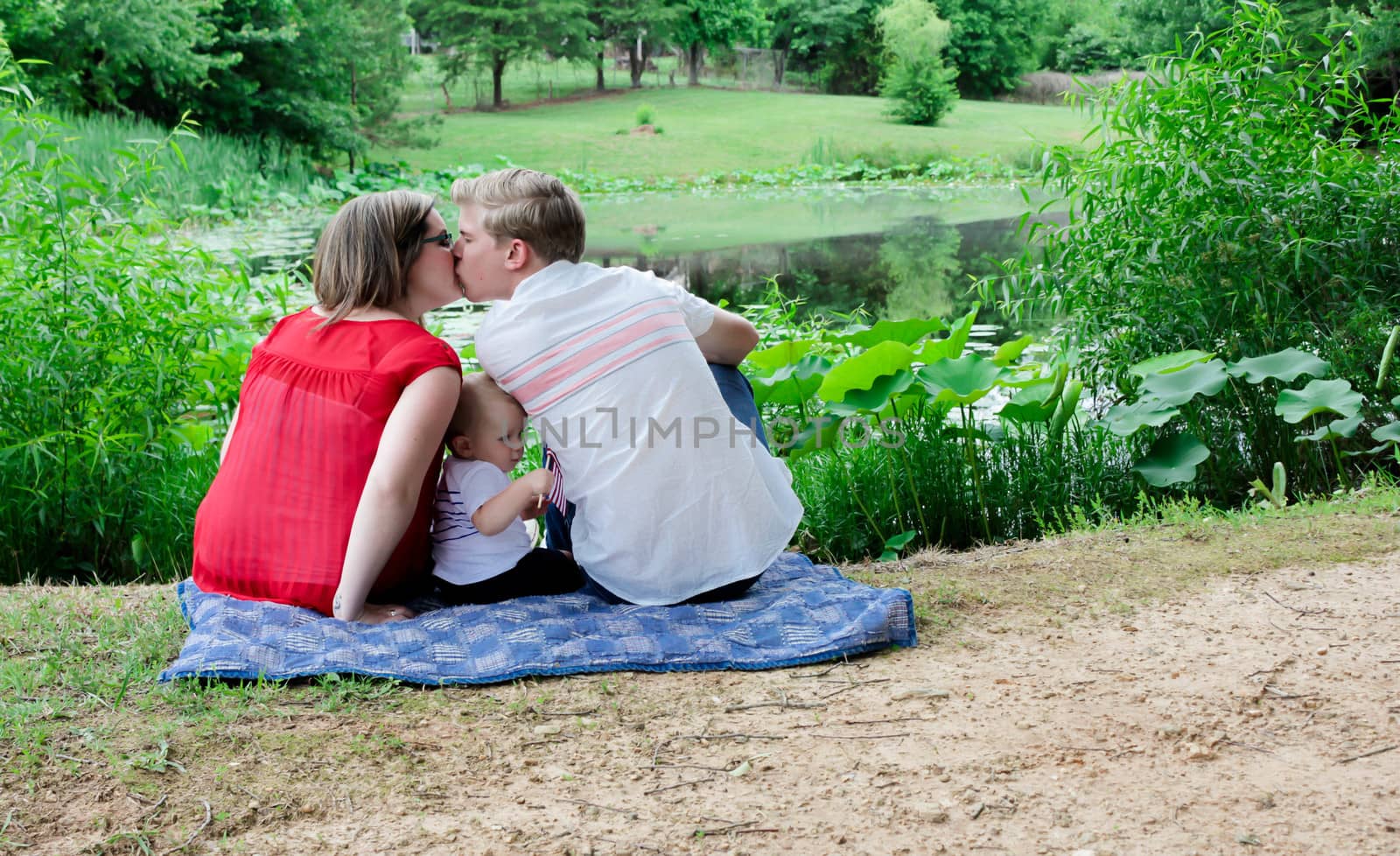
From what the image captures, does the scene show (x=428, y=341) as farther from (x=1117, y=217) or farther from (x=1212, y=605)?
(x=1117, y=217)

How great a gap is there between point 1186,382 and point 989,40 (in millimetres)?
36836

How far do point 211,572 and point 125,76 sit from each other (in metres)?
15.1

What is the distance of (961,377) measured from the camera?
11.5ft

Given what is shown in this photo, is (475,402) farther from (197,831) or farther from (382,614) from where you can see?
(197,831)

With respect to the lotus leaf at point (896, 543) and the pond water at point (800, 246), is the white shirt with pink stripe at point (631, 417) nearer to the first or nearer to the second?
the lotus leaf at point (896, 543)

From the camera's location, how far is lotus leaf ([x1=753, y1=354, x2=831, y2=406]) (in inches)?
150

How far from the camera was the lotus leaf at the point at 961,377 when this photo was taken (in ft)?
11.3

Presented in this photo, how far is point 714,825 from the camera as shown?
1.58 meters

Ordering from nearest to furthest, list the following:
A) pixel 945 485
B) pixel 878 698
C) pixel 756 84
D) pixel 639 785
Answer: pixel 639 785
pixel 878 698
pixel 945 485
pixel 756 84

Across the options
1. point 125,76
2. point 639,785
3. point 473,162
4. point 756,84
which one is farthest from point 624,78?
point 639,785

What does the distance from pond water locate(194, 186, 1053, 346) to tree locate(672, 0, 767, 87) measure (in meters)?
20.8

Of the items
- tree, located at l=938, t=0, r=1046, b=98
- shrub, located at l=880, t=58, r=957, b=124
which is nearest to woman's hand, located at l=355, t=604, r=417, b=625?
shrub, located at l=880, t=58, r=957, b=124

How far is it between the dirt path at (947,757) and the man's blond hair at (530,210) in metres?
0.84

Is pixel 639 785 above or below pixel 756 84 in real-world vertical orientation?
below
